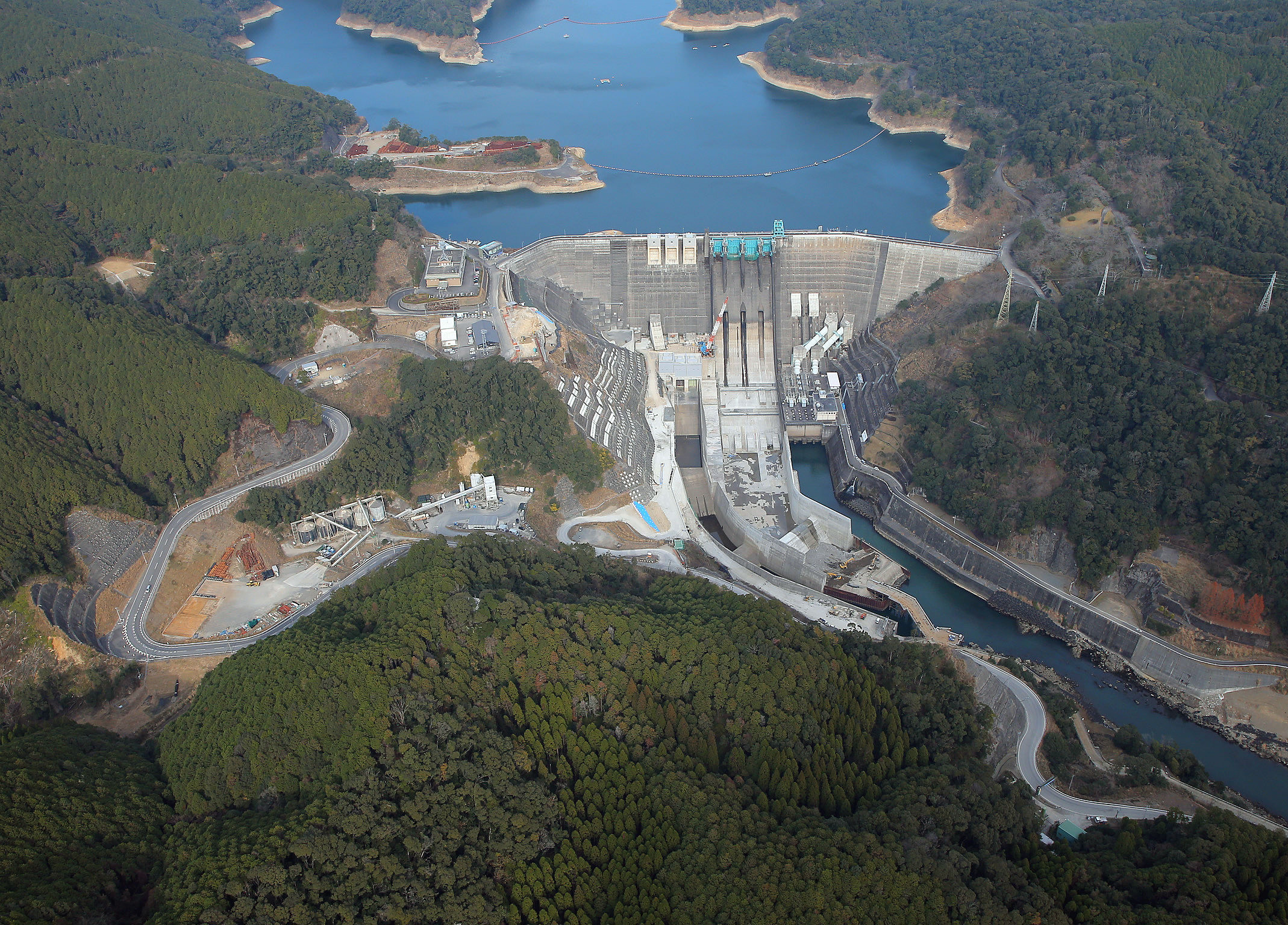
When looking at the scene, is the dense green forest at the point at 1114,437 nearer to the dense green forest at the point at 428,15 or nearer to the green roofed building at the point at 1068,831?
the green roofed building at the point at 1068,831

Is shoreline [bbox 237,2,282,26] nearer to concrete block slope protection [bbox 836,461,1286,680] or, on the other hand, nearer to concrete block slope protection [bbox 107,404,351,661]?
concrete block slope protection [bbox 107,404,351,661]

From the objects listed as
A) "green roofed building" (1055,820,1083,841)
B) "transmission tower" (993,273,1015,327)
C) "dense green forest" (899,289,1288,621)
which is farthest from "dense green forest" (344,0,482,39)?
"green roofed building" (1055,820,1083,841)

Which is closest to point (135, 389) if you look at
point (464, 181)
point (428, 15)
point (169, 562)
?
point (169, 562)

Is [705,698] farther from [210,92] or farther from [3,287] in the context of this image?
[210,92]

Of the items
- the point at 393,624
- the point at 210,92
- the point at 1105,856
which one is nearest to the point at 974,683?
the point at 1105,856

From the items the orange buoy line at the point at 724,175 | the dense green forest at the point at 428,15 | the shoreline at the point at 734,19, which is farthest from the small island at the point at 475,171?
the shoreline at the point at 734,19

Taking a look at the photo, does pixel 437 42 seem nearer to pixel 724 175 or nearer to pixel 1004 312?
pixel 724 175
